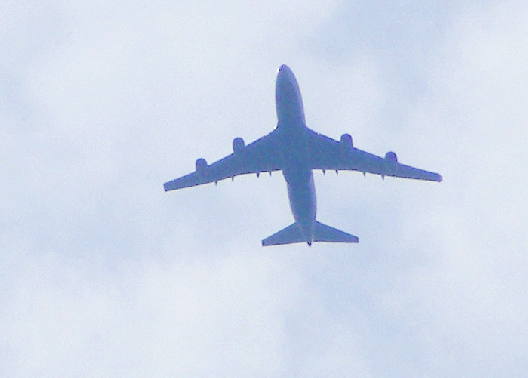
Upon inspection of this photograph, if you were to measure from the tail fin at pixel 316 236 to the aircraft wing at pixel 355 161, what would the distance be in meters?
7.10

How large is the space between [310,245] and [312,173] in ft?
25.3

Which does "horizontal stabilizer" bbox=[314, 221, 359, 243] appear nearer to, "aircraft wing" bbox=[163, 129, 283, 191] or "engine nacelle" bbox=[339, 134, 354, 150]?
"aircraft wing" bbox=[163, 129, 283, 191]

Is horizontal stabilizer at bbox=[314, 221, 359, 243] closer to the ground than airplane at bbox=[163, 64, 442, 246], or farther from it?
closer to the ground

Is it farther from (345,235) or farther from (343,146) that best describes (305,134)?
(345,235)

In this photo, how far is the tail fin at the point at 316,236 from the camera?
138000mm

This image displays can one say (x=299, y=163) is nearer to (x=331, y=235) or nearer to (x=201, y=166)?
(x=201, y=166)

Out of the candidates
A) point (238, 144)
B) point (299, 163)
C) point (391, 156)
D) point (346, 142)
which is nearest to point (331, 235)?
point (299, 163)

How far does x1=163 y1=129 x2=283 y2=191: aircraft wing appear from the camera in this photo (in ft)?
434

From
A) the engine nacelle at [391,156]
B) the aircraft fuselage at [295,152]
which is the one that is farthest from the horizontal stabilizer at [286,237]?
the engine nacelle at [391,156]

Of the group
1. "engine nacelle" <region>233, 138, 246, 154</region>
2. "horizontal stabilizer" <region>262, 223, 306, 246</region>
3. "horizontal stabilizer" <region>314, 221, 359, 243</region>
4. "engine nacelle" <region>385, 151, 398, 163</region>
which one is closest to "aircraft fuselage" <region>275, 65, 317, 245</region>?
"horizontal stabilizer" <region>262, 223, 306, 246</region>

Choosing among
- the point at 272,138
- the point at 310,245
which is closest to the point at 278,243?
the point at 310,245

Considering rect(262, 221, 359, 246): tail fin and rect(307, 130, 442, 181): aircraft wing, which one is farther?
rect(262, 221, 359, 246): tail fin

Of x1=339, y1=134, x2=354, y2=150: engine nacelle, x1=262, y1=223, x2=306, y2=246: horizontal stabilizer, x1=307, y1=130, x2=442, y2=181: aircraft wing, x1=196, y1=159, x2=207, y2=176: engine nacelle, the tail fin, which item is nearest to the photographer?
x1=339, y1=134, x2=354, y2=150: engine nacelle

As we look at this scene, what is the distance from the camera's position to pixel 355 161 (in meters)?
134
